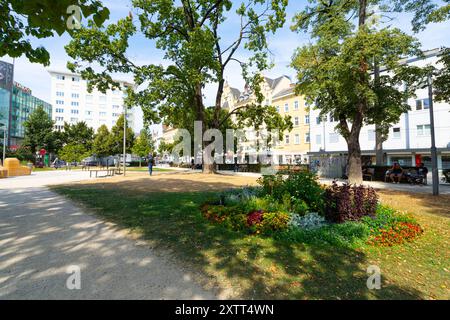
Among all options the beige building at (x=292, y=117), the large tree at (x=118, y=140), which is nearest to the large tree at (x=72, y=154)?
the large tree at (x=118, y=140)

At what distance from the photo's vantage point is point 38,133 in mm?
42188

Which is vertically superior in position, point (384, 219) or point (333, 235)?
point (384, 219)

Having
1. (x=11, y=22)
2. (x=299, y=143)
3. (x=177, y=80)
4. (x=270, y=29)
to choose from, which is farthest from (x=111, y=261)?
(x=299, y=143)

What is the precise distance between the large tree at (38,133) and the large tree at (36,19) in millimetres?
46221

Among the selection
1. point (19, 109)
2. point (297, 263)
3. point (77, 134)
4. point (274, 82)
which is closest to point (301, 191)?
A: point (297, 263)

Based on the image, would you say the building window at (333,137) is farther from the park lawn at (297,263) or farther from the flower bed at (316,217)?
the park lawn at (297,263)

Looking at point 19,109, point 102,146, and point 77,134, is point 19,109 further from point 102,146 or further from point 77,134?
point 102,146

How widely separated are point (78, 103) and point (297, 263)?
310 ft

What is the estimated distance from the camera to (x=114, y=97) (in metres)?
84.6

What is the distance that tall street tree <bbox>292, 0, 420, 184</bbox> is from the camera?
11.8 meters

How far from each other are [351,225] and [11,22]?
27.7 feet

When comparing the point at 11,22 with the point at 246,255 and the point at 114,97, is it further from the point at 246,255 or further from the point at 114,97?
the point at 114,97

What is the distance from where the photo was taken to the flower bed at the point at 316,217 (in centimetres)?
469
